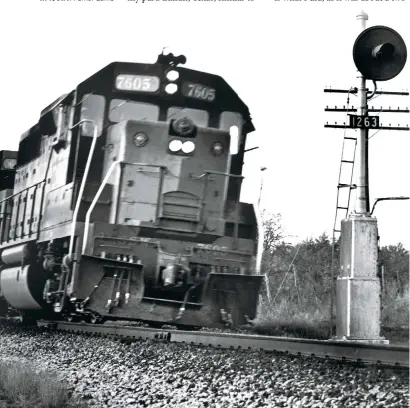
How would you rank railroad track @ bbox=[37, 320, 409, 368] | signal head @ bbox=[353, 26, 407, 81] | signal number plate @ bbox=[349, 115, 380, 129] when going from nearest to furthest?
railroad track @ bbox=[37, 320, 409, 368] < signal head @ bbox=[353, 26, 407, 81] < signal number plate @ bbox=[349, 115, 380, 129]

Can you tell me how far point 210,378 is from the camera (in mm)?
4559

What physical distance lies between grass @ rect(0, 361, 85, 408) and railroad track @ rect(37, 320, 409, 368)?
1385mm

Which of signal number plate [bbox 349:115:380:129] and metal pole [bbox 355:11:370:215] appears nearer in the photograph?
signal number plate [bbox 349:115:380:129]

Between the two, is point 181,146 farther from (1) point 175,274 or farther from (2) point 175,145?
(1) point 175,274

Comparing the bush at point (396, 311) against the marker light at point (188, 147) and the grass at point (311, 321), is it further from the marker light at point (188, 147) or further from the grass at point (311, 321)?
the marker light at point (188, 147)

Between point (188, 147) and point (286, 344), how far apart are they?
3701mm

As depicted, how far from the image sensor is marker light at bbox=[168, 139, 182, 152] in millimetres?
8406

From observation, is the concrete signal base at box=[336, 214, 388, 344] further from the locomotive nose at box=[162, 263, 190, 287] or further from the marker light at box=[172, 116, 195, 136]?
the marker light at box=[172, 116, 195, 136]

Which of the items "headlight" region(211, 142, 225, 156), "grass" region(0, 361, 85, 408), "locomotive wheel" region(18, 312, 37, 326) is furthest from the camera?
"locomotive wheel" region(18, 312, 37, 326)

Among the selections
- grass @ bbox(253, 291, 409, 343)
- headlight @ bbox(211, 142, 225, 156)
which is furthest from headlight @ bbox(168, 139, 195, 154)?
grass @ bbox(253, 291, 409, 343)

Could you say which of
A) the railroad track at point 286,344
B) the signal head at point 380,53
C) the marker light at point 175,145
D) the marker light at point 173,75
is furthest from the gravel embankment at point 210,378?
the marker light at point 173,75

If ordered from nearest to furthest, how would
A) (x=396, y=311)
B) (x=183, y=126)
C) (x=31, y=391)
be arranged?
(x=31, y=391)
(x=183, y=126)
(x=396, y=311)

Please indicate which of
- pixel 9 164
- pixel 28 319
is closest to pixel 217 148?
pixel 28 319

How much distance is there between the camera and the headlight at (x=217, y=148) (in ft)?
28.0
